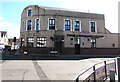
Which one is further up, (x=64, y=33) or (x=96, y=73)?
(x=64, y=33)

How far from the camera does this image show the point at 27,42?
2469 cm

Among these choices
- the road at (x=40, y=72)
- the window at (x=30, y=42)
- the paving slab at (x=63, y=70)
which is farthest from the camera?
the window at (x=30, y=42)

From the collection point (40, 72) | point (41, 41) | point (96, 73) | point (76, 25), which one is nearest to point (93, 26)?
point (76, 25)

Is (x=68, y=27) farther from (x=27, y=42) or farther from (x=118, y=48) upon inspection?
(x=118, y=48)

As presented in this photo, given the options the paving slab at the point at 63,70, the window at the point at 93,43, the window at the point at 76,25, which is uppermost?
the window at the point at 76,25

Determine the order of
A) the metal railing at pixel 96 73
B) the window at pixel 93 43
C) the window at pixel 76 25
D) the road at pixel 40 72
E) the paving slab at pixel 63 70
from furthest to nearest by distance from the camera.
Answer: the window at pixel 93 43 < the window at pixel 76 25 < the paving slab at pixel 63 70 < the road at pixel 40 72 < the metal railing at pixel 96 73

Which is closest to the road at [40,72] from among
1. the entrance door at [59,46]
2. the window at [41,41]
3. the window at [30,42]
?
the entrance door at [59,46]

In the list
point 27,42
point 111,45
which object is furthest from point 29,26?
point 111,45

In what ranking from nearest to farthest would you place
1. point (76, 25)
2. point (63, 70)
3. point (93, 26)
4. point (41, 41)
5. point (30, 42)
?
point (63, 70) → point (41, 41) → point (30, 42) → point (76, 25) → point (93, 26)

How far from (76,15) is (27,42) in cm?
1181

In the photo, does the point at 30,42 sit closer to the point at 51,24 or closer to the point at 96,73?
the point at 51,24

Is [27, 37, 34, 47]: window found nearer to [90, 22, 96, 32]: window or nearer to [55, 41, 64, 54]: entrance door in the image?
[55, 41, 64, 54]: entrance door

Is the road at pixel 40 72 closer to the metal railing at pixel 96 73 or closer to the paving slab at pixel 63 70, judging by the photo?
the paving slab at pixel 63 70

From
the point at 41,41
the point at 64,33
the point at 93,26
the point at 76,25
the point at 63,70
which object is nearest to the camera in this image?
the point at 63,70
